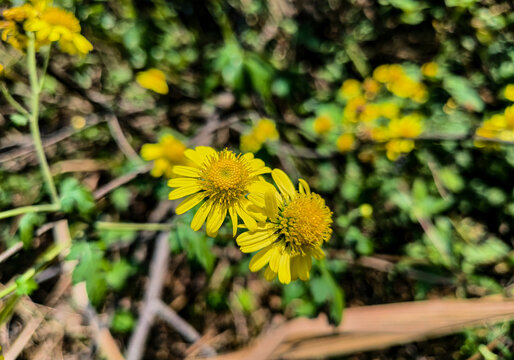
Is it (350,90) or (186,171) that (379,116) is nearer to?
(350,90)

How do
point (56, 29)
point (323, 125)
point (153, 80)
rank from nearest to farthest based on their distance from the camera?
1. point (56, 29)
2. point (323, 125)
3. point (153, 80)

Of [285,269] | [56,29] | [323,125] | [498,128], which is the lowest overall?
[498,128]

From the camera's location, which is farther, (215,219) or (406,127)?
(406,127)

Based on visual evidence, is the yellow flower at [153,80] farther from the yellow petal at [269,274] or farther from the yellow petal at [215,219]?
the yellow petal at [269,274]

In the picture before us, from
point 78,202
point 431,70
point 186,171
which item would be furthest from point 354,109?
point 78,202

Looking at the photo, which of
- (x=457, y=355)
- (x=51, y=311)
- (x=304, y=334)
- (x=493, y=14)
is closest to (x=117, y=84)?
(x=51, y=311)

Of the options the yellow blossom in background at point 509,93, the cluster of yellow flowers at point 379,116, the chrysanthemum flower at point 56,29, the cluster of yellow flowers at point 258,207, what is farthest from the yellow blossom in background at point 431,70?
the chrysanthemum flower at point 56,29

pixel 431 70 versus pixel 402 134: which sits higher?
pixel 431 70

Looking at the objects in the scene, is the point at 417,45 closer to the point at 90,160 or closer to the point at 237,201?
the point at 237,201
